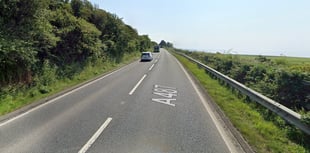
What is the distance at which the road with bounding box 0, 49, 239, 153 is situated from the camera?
15.9ft

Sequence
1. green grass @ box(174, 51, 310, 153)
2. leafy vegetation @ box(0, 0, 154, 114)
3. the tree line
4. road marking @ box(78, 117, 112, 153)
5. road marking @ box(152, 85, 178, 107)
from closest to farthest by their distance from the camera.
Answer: road marking @ box(78, 117, 112, 153)
green grass @ box(174, 51, 310, 153)
road marking @ box(152, 85, 178, 107)
leafy vegetation @ box(0, 0, 154, 114)
the tree line

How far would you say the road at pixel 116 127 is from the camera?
4.84 metres

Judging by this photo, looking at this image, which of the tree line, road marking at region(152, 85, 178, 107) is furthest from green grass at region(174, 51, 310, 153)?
the tree line

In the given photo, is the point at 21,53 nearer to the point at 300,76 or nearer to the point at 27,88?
the point at 27,88

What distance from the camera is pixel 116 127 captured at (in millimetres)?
6008

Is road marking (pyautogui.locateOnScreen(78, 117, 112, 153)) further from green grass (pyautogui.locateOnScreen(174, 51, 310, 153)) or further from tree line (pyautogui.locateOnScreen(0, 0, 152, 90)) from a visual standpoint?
tree line (pyautogui.locateOnScreen(0, 0, 152, 90))

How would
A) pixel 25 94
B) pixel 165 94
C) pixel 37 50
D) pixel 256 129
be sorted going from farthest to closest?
pixel 37 50 → pixel 165 94 → pixel 25 94 → pixel 256 129

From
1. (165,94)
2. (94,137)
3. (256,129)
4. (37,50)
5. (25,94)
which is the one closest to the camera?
(94,137)

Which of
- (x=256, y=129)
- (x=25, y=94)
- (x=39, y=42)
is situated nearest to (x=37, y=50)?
(x=39, y=42)

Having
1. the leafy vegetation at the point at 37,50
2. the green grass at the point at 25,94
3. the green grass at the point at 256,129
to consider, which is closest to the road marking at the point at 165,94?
the green grass at the point at 256,129

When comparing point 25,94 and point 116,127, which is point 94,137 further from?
point 25,94

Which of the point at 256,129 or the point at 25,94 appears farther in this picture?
the point at 25,94

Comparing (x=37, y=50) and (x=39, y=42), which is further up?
(x=39, y=42)

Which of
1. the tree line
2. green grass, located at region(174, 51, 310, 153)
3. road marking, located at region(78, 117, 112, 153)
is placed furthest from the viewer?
the tree line
